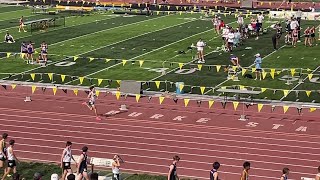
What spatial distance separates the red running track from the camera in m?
27.5

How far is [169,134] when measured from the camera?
103 ft

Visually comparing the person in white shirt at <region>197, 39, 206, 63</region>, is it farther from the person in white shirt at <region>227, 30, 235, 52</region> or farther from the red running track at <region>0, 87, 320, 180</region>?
the red running track at <region>0, 87, 320, 180</region>

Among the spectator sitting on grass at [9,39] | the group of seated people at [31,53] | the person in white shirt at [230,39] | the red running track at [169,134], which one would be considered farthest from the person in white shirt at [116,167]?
the spectator sitting on grass at [9,39]

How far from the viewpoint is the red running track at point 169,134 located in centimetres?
2745

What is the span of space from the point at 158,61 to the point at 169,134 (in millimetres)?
16241

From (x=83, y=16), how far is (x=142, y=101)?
3799cm

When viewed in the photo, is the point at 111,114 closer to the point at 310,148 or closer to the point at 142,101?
the point at 142,101

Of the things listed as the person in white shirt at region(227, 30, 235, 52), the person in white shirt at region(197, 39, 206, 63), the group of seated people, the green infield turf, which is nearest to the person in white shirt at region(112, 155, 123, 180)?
the green infield turf

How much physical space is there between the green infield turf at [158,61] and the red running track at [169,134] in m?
3.48

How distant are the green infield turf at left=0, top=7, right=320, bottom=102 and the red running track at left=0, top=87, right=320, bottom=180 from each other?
11.4 feet

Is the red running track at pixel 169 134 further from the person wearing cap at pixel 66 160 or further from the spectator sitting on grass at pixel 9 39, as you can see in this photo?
the spectator sitting on grass at pixel 9 39

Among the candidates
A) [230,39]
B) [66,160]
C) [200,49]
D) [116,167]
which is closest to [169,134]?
[116,167]

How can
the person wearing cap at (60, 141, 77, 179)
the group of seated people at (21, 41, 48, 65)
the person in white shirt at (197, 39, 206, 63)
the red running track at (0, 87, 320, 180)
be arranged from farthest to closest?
1. the group of seated people at (21, 41, 48, 65)
2. the person in white shirt at (197, 39, 206, 63)
3. the red running track at (0, 87, 320, 180)
4. the person wearing cap at (60, 141, 77, 179)

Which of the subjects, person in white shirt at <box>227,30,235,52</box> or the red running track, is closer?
the red running track
